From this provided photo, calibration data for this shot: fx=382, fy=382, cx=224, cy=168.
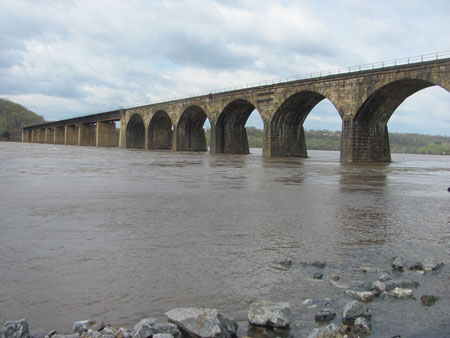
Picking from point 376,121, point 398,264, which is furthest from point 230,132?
point 398,264

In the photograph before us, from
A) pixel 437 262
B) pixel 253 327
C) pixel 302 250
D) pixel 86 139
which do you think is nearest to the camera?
pixel 253 327

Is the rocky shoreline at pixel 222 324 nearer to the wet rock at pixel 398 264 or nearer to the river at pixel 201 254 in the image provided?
the river at pixel 201 254

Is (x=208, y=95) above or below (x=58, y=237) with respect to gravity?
above

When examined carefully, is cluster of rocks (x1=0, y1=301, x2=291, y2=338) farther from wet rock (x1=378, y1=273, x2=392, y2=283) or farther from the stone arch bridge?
the stone arch bridge

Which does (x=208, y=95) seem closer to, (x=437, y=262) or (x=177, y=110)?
(x=177, y=110)

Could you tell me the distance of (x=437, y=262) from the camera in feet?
16.6

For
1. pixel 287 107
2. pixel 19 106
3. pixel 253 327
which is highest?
pixel 19 106

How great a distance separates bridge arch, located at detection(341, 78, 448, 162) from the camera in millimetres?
33562

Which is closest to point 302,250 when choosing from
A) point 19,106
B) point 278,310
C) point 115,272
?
point 278,310

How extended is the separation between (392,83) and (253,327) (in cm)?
3289

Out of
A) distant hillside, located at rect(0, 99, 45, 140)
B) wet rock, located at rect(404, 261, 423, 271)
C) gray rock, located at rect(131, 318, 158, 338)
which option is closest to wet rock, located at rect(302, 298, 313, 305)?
gray rock, located at rect(131, 318, 158, 338)

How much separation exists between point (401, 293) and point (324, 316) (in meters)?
1.11

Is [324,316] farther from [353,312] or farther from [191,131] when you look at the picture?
[191,131]

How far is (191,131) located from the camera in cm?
6750
